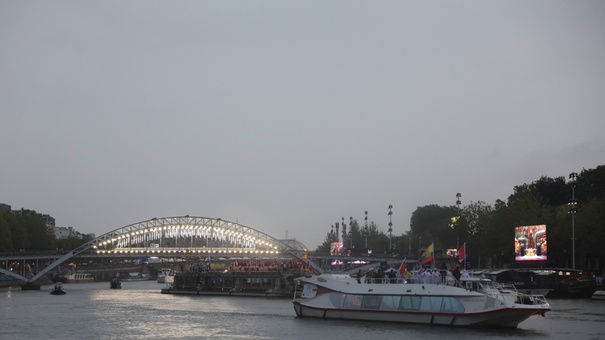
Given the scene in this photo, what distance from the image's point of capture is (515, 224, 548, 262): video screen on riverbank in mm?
88000

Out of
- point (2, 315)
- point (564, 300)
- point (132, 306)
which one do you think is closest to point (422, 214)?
point (564, 300)

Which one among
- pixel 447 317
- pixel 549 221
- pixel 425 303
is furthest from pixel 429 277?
pixel 549 221

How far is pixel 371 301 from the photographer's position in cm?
4828

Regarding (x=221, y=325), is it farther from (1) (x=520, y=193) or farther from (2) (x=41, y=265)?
(2) (x=41, y=265)

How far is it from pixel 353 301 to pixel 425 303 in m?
5.16

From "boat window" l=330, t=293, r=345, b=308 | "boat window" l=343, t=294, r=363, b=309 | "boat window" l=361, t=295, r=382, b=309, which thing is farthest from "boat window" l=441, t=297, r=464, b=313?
"boat window" l=330, t=293, r=345, b=308

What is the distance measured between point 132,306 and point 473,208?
2623 inches

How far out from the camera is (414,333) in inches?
1738

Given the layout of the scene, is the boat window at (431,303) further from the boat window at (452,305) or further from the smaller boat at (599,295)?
Result: the smaller boat at (599,295)

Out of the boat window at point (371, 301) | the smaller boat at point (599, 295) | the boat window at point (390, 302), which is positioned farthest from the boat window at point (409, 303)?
the smaller boat at point (599, 295)

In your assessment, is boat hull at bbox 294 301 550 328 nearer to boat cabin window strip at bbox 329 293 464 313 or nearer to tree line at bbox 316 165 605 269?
boat cabin window strip at bbox 329 293 464 313

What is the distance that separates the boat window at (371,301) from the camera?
47.9 metres

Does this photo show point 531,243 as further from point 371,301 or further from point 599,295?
point 371,301

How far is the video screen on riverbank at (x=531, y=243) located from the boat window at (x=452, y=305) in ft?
151
